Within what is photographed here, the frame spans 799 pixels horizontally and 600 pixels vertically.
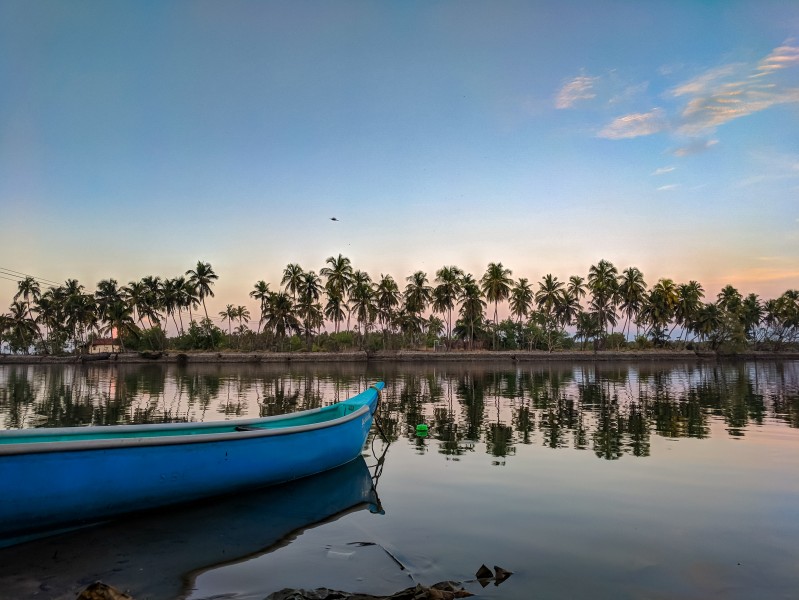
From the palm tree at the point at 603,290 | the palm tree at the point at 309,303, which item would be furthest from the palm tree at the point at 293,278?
the palm tree at the point at 603,290

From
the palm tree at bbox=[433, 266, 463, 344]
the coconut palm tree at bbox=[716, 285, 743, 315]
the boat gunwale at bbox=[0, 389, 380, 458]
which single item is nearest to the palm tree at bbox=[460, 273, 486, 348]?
the palm tree at bbox=[433, 266, 463, 344]

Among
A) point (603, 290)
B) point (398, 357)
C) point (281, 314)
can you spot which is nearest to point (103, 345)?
point (281, 314)

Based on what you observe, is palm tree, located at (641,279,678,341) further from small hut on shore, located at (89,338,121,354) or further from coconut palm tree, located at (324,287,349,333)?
small hut on shore, located at (89,338,121,354)

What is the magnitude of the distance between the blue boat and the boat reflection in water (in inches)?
10.2

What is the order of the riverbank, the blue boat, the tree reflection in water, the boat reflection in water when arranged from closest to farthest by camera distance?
1. the boat reflection in water
2. the blue boat
3. the tree reflection in water
4. the riverbank

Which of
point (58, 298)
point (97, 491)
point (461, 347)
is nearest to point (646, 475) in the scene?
point (97, 491)

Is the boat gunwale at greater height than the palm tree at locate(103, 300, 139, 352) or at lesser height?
lesser

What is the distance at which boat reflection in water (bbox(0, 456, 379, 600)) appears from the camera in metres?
6.20

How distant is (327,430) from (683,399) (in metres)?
21.7

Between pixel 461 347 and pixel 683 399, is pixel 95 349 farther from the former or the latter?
pixel 683 399

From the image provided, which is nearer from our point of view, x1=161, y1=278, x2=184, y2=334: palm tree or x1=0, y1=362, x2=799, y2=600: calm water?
x1=0, y1=362, x2=799, y2=600: calm water

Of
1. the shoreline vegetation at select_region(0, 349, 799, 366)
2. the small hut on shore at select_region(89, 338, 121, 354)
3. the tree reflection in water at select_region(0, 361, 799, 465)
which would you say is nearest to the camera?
the tree reflection in water at select_region(0, 361, 799, 465)

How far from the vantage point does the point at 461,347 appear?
101 meters

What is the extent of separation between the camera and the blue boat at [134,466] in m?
7.08
